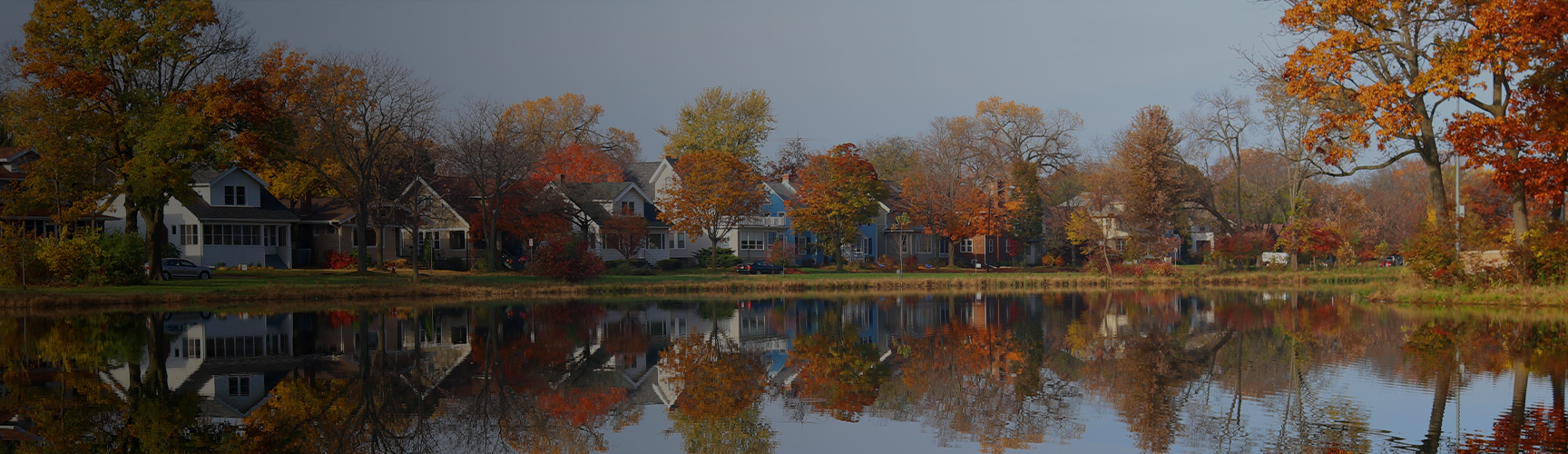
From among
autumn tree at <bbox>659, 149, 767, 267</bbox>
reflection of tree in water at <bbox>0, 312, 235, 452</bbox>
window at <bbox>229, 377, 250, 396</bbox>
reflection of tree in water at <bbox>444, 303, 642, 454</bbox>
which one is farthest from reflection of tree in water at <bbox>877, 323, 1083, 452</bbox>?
autumn tree at <bbox>659, 149, 767, 267</bbox>

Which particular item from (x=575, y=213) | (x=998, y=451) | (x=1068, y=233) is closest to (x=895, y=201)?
(x=1068, y=233)

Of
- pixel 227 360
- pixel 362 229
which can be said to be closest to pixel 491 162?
pixel 362 229

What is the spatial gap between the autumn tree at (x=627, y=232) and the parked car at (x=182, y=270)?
18.9 m

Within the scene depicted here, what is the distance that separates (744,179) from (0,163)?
36.0 m

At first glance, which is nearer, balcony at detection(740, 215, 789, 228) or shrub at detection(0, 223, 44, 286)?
shrub at detection(0, 223, 44, 286)

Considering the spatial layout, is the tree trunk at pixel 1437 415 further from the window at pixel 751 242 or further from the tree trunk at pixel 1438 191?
the window at pixel 751 242

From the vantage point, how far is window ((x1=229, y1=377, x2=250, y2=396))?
15805mm

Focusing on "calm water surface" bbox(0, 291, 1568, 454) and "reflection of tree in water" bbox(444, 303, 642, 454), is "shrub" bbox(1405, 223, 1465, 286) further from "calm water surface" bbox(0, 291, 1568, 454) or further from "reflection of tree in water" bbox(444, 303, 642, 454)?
"reflection of tree in water" bbox(444, 303, 642, 454)

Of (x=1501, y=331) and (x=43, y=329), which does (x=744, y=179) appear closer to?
(x=43, y=329)

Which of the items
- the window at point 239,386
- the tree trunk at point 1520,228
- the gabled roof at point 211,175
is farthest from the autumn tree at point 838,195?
the window at point 239,386

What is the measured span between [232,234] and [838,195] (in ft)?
105

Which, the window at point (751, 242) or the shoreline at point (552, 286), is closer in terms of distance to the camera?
the shoreline at point (552, 286)

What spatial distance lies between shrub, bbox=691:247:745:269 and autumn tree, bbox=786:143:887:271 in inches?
169

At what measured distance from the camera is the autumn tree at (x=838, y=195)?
61406mm
